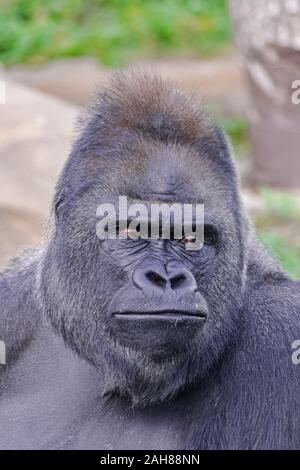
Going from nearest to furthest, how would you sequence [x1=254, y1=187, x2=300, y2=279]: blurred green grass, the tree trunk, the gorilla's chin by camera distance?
the gorilla's chin < [x1=254, y1=187, x2=300, y2=279]: blurred green grass < the tree trunk

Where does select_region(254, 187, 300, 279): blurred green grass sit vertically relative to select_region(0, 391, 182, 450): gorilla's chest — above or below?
above

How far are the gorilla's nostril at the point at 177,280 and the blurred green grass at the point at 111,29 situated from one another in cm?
934

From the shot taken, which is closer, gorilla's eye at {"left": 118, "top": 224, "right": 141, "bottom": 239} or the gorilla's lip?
the gorilla's lip

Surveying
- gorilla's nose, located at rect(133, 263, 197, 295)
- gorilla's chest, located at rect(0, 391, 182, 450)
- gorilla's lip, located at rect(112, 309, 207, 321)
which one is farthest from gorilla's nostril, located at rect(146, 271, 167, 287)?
gorilla's chest, located at rect(0, 391, 182, 450)

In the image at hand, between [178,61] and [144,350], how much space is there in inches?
393

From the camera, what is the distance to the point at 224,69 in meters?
13.9

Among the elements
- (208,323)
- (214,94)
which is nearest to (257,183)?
(214,94)

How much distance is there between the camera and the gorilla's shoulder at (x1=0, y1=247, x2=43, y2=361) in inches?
219

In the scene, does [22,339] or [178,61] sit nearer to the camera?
[22,339]

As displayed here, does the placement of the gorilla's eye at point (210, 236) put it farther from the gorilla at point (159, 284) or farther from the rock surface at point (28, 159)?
the rock surface at point (28, 159)

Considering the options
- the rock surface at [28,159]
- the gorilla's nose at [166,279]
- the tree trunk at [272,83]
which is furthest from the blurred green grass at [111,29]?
the gorilla's nose at [166,279]

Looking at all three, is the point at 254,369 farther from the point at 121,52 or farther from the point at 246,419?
the point at 121,52

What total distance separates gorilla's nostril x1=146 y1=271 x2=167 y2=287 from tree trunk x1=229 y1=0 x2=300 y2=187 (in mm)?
6388

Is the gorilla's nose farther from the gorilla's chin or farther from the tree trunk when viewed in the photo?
the tree trunk
